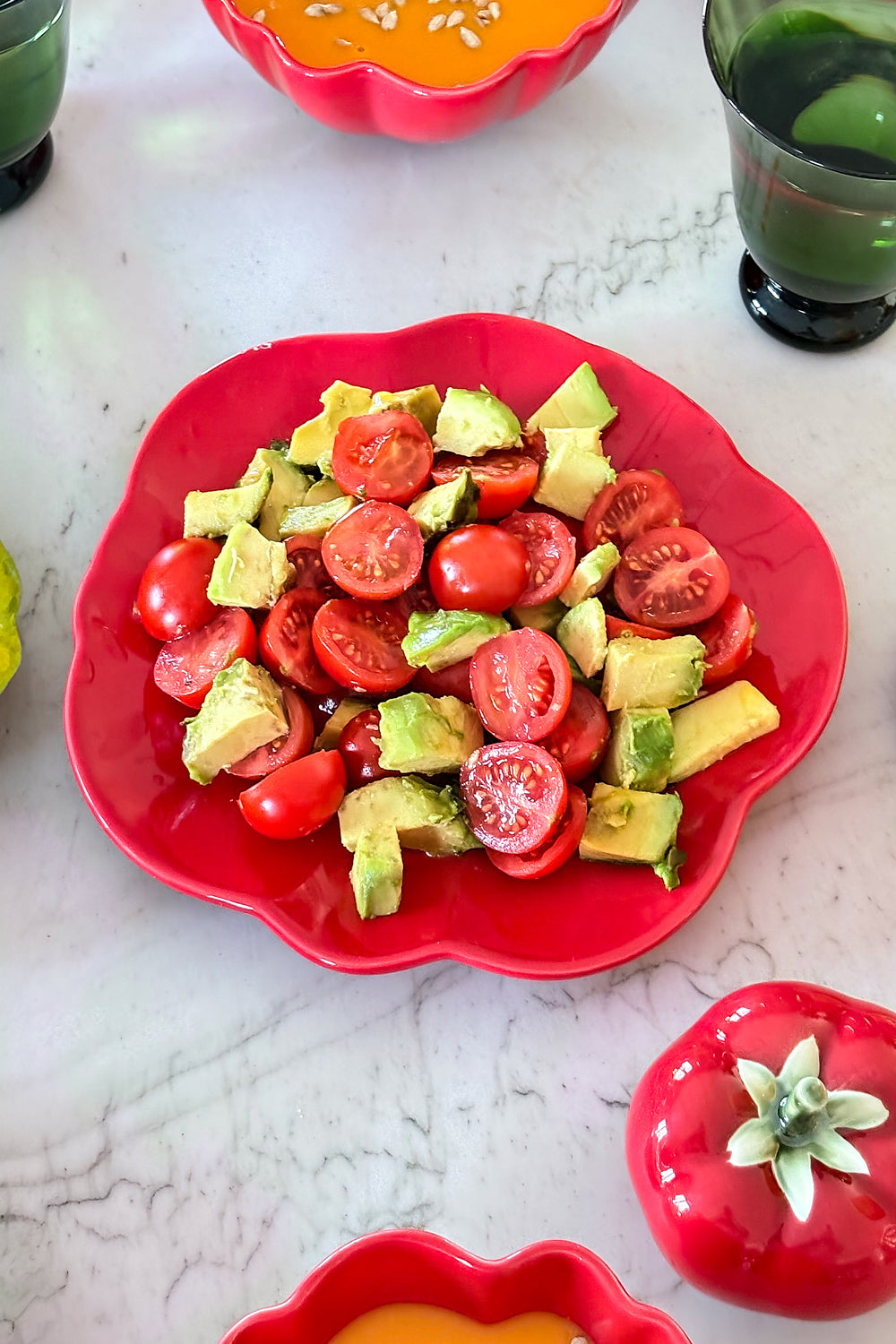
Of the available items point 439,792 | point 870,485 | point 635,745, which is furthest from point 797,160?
point 439,792

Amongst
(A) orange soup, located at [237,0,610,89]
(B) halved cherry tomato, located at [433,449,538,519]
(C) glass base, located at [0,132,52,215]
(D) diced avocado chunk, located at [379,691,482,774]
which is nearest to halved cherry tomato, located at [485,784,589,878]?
(D) diced avocado chunk, located at [379,691,482,774]

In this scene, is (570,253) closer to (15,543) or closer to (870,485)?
(870,485)

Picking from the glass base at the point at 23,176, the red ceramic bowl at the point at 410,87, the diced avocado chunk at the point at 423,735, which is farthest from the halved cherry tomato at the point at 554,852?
the glass base at the point at 23,176

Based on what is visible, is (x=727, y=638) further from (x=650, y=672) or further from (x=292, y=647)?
(x=292, y=647)

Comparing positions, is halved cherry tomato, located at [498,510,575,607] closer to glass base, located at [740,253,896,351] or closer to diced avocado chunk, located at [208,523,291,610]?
diced avocado chunk, located at [208,523,291,610]

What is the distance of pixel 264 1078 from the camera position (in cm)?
125

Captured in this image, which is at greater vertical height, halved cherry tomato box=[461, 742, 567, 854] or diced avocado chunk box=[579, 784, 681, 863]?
halved cherry tomato box=[461, 742, 567, 854]

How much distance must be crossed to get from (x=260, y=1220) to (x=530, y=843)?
16.9 inches

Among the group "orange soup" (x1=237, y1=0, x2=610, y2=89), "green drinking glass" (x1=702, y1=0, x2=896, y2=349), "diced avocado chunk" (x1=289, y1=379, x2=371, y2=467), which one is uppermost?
"orange soup" (x1=237, y1=0, x2=610, y2=89)

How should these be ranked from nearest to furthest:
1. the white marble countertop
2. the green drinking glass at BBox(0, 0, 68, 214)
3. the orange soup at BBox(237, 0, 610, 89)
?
the white marble countertop, the green drinking glass at BBox(0, 0, 68, 214), the orange soup at BBox(237, 0, 610, 89)

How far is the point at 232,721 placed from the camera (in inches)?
49.1

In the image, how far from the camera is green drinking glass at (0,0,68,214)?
4.97 ft

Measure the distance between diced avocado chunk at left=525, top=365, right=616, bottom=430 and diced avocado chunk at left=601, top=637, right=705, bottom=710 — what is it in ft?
0.95

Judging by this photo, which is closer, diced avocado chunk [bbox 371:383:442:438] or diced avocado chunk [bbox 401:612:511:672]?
diced avocado chunk [bbox 401:612:511:672]
